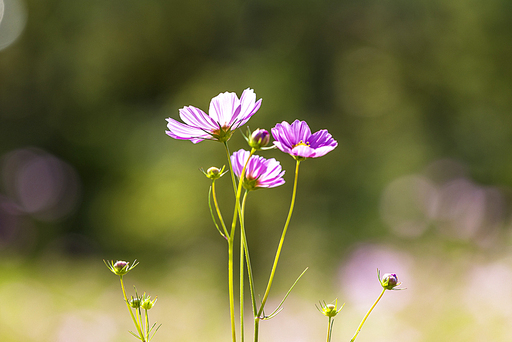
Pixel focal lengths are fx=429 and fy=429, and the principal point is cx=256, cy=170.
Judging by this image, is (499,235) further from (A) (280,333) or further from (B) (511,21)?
(B) (511,21)

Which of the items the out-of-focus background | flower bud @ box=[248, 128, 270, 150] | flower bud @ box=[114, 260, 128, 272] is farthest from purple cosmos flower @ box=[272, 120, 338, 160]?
the out-of-focus background

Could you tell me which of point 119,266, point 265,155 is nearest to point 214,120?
point 119,266

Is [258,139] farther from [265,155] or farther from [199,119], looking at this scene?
[265,155]

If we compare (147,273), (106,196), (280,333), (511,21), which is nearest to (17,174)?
(106,196)

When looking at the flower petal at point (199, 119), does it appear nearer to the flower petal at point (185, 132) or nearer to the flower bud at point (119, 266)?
the flower petal at point (185, 132)

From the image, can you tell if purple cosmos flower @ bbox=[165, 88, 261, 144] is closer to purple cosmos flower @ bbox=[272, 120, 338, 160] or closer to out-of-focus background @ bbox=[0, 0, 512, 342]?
purple cosmos flower @ bbox=[272, 120, 338, 160]

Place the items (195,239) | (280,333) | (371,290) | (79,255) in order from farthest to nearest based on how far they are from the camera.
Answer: (79,255) → (195,239) → (371,290) → (280,333)
